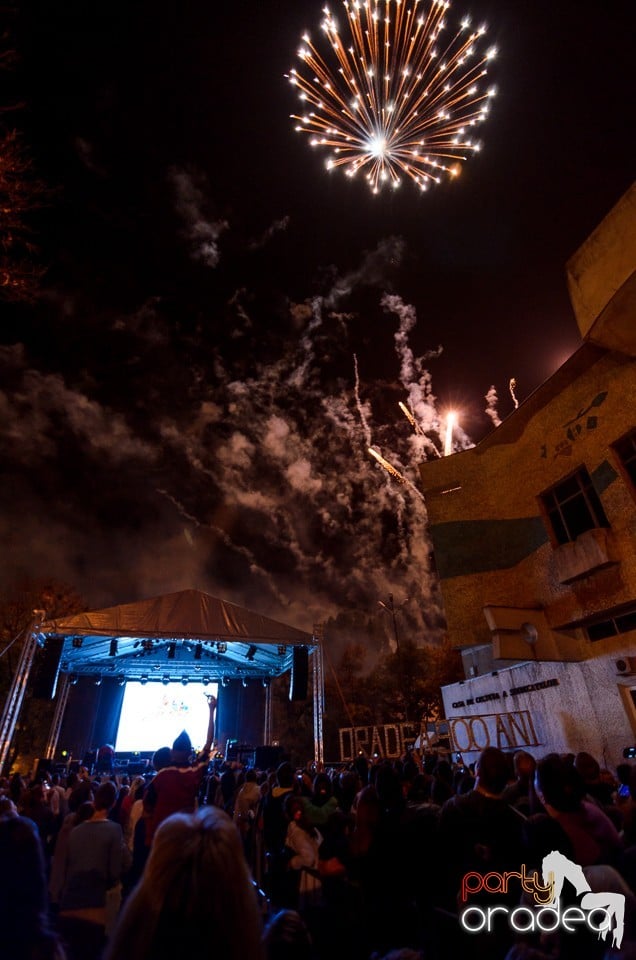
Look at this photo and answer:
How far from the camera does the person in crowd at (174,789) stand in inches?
210

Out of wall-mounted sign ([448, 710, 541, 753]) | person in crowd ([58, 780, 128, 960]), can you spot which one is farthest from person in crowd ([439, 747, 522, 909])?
wall-mounted sign ([448, 710, 541, 753])

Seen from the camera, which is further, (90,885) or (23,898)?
(90,885)

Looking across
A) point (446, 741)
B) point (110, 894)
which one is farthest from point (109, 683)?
point (110, 894)

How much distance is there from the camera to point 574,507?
Answer: 13117 millimetres

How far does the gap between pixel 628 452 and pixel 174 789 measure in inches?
472

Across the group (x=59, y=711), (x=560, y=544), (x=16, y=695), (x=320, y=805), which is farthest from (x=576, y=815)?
(x=59, y=711)

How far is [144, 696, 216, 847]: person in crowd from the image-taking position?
5.33 m

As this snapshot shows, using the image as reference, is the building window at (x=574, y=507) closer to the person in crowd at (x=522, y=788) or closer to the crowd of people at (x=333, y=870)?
the person in crowd at (x=522, y=788)

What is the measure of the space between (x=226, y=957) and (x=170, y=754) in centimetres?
531

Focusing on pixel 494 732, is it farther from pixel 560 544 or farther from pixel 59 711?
pixel 59 711

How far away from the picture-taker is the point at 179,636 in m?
15.6

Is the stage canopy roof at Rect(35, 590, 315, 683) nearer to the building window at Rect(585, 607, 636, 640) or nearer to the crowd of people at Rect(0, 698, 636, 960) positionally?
the building window at Rect(585, 607, 636, 640)

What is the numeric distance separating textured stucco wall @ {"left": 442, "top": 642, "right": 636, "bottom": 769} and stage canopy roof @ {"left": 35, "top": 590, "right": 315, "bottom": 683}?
623 cm

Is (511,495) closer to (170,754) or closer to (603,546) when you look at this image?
(603,546)
